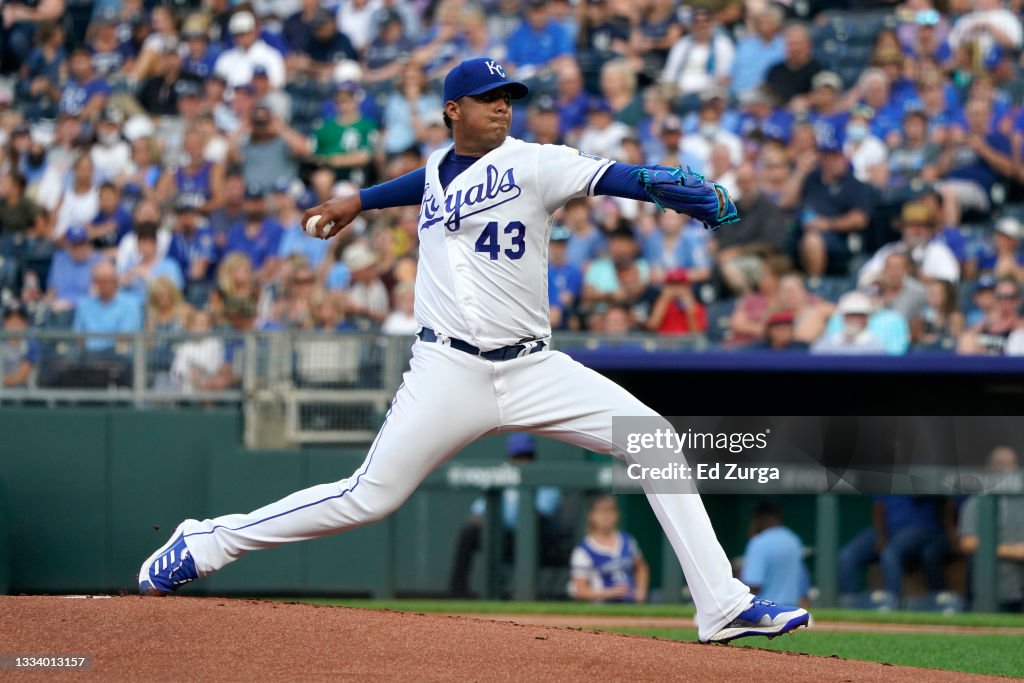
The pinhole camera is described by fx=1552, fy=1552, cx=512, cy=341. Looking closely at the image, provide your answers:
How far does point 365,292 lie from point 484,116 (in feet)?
17.4

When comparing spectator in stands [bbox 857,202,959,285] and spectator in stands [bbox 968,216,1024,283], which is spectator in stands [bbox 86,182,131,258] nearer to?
spectator in stands [bbox 857,202,959,285]

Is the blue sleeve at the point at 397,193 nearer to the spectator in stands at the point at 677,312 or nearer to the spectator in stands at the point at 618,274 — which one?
the spectator in stands at the point at 677,312

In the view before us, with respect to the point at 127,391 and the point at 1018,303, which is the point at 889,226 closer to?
the point at 1018,303

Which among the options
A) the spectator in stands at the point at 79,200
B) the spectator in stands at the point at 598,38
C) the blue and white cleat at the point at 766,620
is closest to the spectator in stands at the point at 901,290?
the spectator in stands at the point at 598,38

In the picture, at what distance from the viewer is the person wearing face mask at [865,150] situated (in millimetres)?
10719

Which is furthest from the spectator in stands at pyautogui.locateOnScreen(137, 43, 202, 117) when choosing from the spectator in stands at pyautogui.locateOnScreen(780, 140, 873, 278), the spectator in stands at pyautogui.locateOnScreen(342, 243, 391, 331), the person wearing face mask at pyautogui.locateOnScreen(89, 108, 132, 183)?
the spectator in stands at pyautogui.locateOnScreen(780, 140, 873, 278)

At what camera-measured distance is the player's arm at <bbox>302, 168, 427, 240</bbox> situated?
5305 millimetres

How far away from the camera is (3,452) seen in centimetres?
986

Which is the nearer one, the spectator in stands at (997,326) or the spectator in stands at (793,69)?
the spectator in stands at (997,326)

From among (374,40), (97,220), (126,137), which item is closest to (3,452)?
(97,220)

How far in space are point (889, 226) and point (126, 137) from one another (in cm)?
619

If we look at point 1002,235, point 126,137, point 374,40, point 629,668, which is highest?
point 374,40

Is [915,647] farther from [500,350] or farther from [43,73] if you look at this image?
[43,73]

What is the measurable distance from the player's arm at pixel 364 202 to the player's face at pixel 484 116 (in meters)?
0.28
